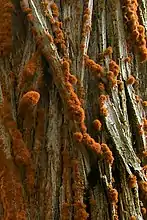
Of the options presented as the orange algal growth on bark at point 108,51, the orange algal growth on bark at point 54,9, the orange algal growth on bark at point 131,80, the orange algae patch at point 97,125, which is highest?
the orange algal growth on bark at point 54,9

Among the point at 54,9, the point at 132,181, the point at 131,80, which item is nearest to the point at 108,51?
the point at 131,80

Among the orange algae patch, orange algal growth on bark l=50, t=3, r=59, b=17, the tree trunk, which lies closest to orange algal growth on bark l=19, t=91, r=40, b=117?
the tree trunk

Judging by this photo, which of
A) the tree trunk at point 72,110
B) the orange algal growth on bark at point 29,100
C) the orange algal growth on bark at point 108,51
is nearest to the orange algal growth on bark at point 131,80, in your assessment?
the tree trunk at point 72,110

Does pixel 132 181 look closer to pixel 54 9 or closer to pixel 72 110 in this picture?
pixel 72 110

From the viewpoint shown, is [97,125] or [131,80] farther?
[131,80]

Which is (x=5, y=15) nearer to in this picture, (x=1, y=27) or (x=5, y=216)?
(x=1, y=27)

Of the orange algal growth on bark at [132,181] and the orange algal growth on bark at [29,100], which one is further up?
the orange algal growth on bark at [29,100]

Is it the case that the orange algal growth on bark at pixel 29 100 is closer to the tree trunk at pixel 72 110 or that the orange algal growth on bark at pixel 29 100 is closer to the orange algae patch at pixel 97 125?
the tree trunk at pixel 72 110

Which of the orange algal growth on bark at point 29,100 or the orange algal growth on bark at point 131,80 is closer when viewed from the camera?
the orange algal growth on bark at point 29,100

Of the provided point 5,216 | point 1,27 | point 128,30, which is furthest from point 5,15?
point 5,216
